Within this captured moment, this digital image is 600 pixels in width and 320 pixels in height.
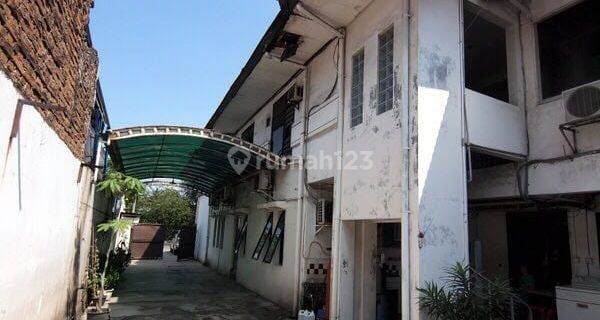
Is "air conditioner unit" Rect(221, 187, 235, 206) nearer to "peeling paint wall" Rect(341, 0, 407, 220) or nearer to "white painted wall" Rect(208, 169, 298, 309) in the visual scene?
"white painted wall" Rect(208, 169, 298, 309)

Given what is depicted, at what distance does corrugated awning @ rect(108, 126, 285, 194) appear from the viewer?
8430 mm

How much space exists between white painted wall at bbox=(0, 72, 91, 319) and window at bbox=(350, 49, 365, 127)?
4.79 metres

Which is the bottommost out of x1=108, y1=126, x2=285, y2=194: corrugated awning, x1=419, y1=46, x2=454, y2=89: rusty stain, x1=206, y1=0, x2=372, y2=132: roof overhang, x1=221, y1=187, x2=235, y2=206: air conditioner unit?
x1=221, y1=187, x2=235, y2=206: air conditioner unit

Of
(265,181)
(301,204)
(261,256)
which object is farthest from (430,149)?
(261,256)

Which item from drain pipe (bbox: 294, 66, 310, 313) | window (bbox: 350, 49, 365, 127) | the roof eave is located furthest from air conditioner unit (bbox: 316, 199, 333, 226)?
the roof eave

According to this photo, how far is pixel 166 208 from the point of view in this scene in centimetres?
3083

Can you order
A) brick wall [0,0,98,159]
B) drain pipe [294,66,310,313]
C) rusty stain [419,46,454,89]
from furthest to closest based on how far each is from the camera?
drain pipe [294,66,310,313], rusty stain [419,46,454,89], brick wall [0,0,98,159]

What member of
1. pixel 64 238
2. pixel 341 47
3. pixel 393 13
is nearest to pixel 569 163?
pixel 393 13

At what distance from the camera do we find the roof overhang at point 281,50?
24.1 feet

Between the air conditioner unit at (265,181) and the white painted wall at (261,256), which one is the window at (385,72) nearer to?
the white painted wall at (261,256)

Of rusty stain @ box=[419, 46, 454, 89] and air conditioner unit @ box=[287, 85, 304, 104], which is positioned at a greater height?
air conditioner unit @ box=[287, 85, 304, 104]

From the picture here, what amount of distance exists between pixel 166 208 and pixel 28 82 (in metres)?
29.2

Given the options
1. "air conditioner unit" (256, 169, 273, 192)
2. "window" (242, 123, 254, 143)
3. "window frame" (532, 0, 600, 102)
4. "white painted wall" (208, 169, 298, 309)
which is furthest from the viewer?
"window" (242, 123, 254, 143)

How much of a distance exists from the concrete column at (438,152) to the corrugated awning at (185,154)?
4.61 m
